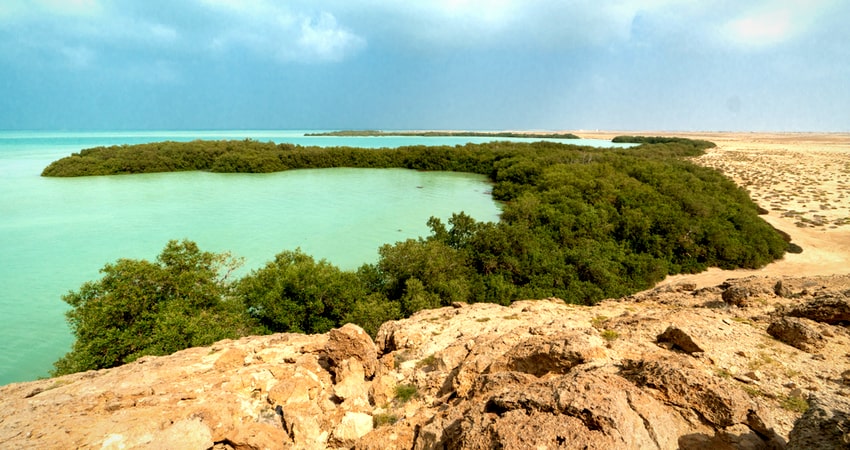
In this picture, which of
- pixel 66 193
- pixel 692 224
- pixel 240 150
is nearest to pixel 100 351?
pixel 692 224

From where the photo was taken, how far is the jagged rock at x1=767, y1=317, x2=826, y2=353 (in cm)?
699

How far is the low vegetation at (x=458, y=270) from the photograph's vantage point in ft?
39.0

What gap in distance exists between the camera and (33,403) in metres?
6.46

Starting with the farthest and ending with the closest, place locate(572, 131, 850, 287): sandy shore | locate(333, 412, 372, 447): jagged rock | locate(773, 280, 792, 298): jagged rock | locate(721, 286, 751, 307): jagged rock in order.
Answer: locate(572, 131, 850, 287): sandy shore, locate(773, 280, 792, 298): jagged rock, locate(721, 286, 751, 307): jagged rock, locate(333, 412, 372, 447): jagged rock

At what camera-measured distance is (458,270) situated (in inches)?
747

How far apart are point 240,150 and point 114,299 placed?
66.0m

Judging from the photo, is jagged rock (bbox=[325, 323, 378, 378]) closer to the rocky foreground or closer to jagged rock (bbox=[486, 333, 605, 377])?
the rocky foreground

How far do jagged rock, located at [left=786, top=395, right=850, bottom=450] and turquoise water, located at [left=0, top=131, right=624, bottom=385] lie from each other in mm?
21290

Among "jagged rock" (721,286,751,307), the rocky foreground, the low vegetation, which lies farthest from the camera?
the low vegetation

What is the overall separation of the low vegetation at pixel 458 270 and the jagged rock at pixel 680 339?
932 cm

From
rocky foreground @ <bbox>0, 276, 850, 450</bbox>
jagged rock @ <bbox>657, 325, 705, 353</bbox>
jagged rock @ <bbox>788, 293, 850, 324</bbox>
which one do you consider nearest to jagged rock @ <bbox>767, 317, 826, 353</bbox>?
rocky foreground @ <bbox>0, 276, 850, 450</bbox>

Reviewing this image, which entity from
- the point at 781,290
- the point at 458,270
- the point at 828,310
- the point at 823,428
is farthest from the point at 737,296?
the point at 458,270

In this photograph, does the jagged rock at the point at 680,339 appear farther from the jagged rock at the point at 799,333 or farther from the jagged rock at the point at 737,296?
the jagged rock at the point at 737,296

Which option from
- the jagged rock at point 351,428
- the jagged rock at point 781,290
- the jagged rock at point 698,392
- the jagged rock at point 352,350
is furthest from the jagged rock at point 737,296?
the jagged rock at point 351,428
